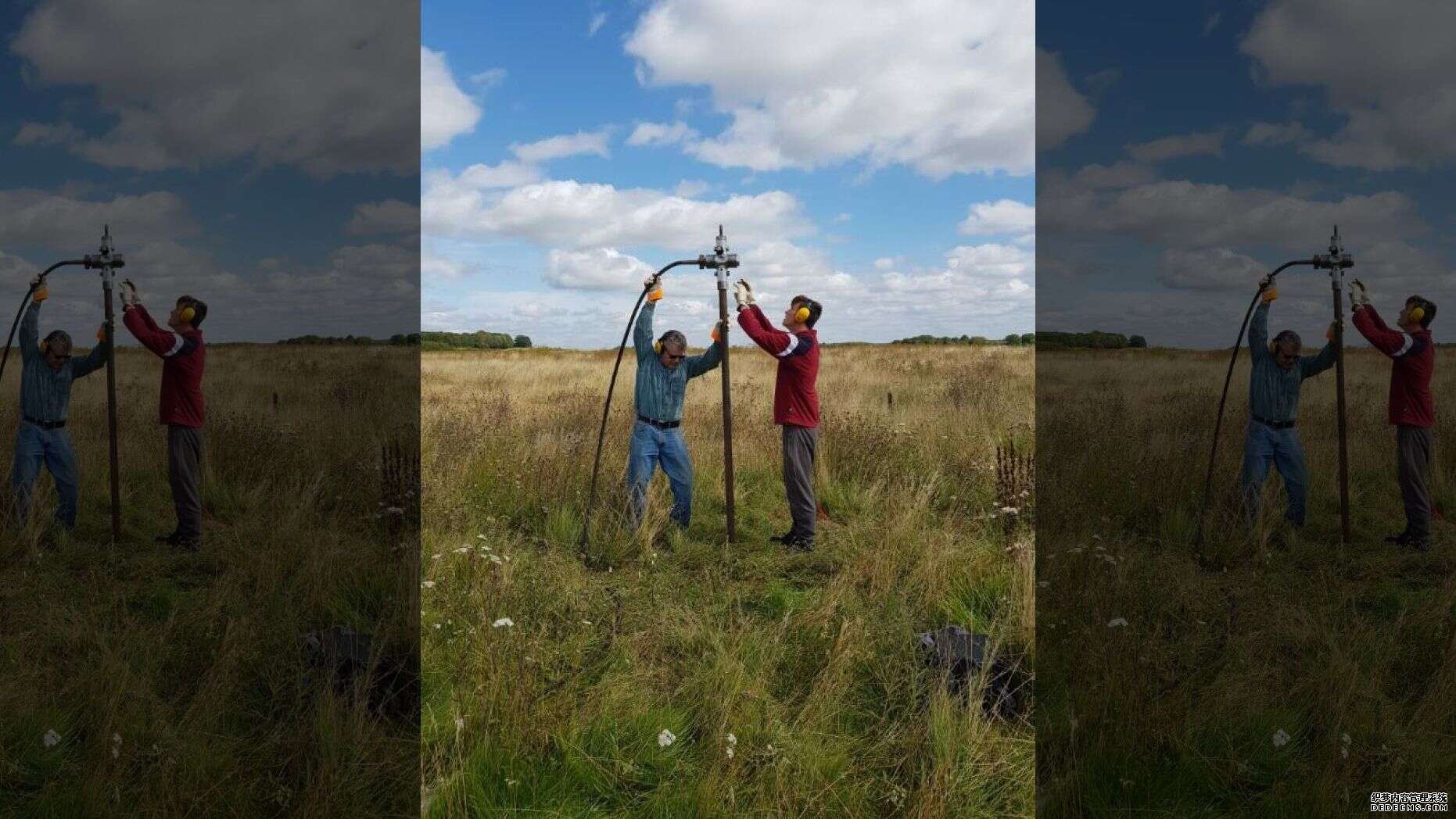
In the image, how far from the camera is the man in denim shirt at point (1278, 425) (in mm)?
7102

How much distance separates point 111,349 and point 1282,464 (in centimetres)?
998

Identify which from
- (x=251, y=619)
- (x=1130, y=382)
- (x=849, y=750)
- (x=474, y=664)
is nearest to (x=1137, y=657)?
(x=849, y=750)

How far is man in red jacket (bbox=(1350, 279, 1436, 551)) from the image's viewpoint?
6354mm

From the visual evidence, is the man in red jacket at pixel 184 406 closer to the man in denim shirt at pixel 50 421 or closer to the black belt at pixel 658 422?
the man in denim shirt at pixel 50 421

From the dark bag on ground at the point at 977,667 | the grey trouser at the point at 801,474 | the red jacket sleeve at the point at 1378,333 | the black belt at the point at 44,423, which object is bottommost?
the dark bag on ground at the point at 977,667

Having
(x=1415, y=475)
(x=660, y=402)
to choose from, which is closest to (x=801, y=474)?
(x=660, y=402)

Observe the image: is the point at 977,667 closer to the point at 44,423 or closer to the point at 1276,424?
the point at 1276,424

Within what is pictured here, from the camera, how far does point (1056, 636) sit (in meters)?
5.02

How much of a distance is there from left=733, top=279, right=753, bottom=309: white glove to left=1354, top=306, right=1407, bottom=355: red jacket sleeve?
4.84 meters

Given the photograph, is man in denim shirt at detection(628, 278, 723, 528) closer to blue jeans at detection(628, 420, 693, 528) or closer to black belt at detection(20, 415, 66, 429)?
blue jeans at detection(628, 420, 693, 528)

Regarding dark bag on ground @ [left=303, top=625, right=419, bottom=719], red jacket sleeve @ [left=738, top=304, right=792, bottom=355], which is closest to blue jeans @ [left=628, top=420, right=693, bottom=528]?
red jacket sleeve @ [left=738, top=304, right=792, bottom=355]

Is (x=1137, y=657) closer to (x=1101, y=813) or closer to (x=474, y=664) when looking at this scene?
(x=1101, y=813)

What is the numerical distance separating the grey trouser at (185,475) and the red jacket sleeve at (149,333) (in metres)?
0.72

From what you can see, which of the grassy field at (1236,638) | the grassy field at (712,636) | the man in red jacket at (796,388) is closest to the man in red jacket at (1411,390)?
the grassy field at (1236,638)
